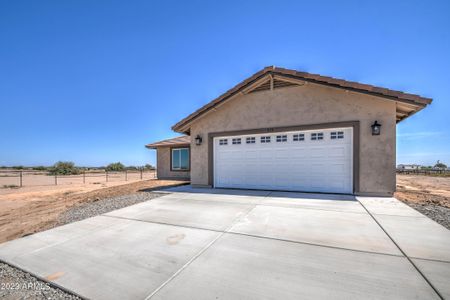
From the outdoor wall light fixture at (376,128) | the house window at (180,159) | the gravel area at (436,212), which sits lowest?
the gravel area at (436,212)

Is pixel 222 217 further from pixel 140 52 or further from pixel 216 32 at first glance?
pixel 140 52

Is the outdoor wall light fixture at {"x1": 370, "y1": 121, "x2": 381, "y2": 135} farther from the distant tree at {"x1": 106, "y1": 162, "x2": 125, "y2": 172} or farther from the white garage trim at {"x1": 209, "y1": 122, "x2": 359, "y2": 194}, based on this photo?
the distant tree at {"x1": 106, "y1": 162, "x2": 125, "y2": 172}

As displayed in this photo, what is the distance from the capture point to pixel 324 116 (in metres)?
7.32

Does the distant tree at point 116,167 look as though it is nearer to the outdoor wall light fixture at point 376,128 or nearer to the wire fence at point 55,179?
the wire fence at point 55,179

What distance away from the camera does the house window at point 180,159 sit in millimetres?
14992

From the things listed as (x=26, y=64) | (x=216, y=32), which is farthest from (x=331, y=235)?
(x=26, y=64)

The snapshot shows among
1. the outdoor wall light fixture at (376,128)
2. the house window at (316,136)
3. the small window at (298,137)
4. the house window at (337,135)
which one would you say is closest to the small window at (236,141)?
the small window at (298,137)

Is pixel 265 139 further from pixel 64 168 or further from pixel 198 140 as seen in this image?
pixel 64 168

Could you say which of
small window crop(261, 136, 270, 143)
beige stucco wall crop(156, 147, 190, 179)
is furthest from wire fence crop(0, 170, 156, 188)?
small window crop(261, 136, 270, 143)

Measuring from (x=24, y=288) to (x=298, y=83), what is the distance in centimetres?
872

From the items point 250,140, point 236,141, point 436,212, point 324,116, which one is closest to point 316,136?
point 324,116

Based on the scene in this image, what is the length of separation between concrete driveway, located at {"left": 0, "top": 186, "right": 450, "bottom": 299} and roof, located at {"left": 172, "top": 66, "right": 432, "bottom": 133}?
375cm

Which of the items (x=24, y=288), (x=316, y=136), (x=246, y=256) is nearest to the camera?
(x=24, y=288)

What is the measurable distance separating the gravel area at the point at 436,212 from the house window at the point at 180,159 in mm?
12818
